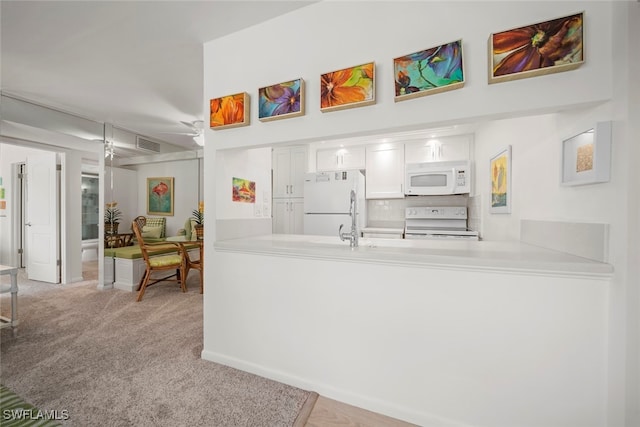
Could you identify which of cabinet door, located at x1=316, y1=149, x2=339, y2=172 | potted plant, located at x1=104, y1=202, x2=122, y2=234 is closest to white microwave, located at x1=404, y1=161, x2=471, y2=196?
cabinet door, located at x1=316, y1=149, x2=339, y2=172

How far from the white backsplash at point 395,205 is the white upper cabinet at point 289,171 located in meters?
1.24

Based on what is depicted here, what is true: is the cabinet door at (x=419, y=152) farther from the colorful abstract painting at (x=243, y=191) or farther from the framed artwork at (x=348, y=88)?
the framed artwork at (x=348, y=88)

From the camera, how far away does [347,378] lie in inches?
64.3

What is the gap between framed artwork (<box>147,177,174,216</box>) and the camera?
5246 mm

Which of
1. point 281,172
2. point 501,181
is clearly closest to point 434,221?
point 501,181

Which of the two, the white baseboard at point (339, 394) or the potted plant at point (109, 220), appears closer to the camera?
the white baseboard at point (339, 394)

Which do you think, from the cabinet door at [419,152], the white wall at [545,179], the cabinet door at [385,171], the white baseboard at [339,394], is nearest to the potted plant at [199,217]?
the white baseboard at [339,394]

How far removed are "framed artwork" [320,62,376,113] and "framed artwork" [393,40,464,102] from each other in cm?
15

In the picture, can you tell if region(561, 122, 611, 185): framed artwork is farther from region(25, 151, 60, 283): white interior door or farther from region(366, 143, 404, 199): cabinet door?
region(25, 151, 60, 283): white interior door

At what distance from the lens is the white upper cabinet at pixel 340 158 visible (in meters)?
4.37

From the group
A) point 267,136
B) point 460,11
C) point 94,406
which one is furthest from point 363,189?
point 94,406

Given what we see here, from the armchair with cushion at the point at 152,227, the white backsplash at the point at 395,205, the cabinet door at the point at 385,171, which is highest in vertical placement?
the cabinet door at the point at 385,171

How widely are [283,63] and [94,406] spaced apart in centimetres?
244

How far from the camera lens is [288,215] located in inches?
179
